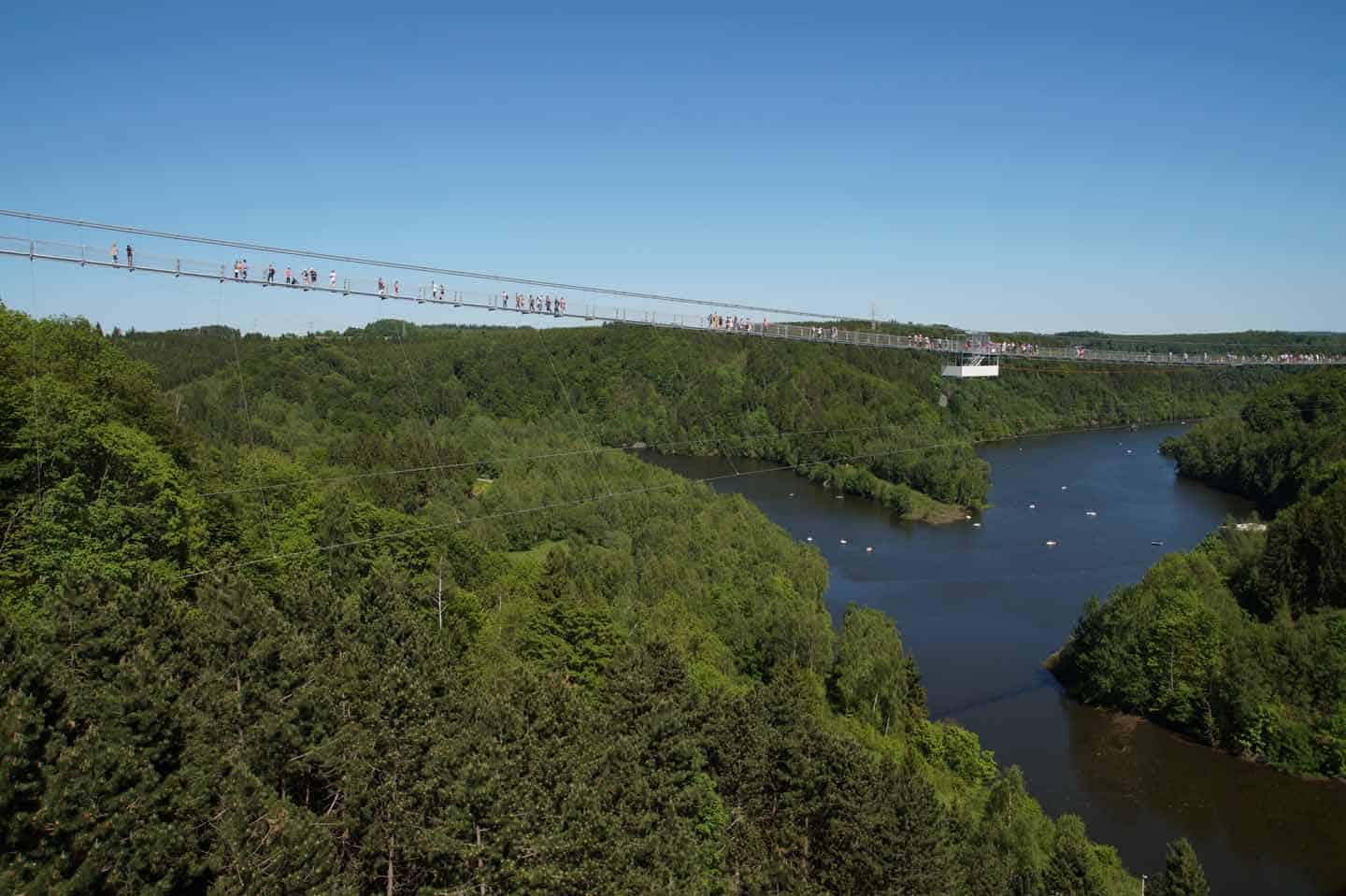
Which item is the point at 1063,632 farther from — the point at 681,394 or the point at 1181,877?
the point at 681,394

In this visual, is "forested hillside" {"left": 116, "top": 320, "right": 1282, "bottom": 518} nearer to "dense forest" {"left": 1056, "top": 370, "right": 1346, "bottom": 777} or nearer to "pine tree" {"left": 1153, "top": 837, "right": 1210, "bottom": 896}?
"dense forest" {"left": 1056, "top": 370, "right": 1346, "bottom": 777}

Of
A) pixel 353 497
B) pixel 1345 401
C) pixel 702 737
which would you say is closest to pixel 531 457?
pixel 353 497

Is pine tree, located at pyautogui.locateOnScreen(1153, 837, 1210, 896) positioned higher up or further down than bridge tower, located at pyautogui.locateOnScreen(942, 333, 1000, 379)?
further down

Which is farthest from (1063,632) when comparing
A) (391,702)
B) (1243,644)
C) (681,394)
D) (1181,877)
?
(681,394)

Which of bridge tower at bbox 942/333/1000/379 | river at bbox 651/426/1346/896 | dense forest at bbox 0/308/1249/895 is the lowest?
river at bbox 651/426/1346/896

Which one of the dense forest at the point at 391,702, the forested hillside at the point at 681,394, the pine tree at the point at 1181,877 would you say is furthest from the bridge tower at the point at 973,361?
the pine tree at the point at 1181,877

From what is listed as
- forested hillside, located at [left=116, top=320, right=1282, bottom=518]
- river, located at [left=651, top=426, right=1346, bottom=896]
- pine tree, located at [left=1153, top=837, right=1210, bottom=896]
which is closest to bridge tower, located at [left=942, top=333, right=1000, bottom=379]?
forested hillside, located at [left=116, top=320, right=1282, bottom=518]

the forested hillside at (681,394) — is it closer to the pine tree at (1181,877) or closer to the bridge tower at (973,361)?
the bridge tower at (973,361)
